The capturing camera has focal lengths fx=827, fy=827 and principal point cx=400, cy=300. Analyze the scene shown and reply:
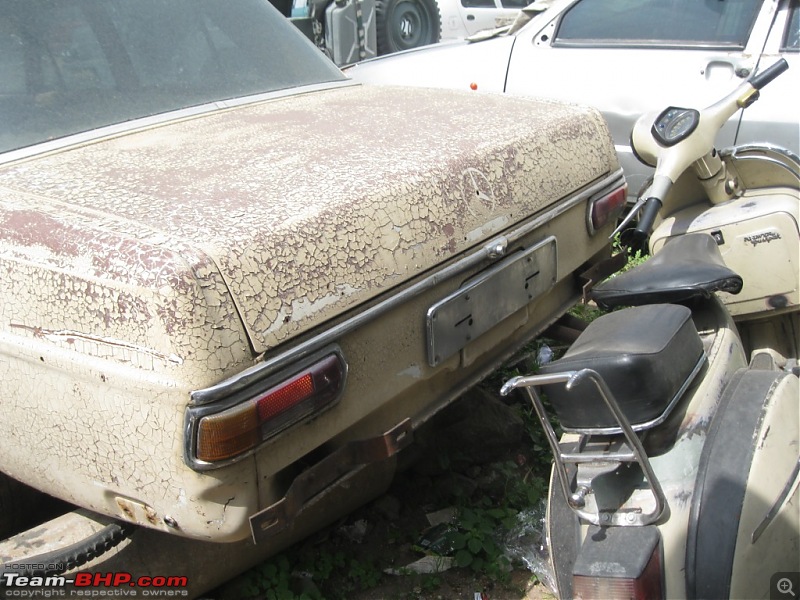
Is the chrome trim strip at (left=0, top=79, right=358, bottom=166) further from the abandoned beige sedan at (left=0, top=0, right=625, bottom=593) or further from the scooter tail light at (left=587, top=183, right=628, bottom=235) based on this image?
the scooter tail light at (left=587, top=183, right=628, bottom=235)

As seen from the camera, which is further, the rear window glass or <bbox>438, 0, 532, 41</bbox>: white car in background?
<bbox>438, 0, 532, 41</bbox>: white car in background

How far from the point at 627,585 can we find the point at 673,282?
3.24 ft

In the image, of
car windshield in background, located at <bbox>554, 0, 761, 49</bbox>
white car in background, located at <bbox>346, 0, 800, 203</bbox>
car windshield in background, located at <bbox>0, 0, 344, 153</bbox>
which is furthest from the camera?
car windshield in background, located at <bbox>554, 0, 761, 49</bbox>

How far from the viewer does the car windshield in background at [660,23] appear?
4.25 metres

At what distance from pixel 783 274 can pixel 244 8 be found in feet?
7.07

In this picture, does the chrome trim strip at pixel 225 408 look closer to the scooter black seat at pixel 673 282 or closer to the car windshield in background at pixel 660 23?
the scooter black seat at pixel 673 282

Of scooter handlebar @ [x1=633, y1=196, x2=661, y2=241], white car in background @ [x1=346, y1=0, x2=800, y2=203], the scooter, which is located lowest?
the scooter

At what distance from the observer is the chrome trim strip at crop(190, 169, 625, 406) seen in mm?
1602

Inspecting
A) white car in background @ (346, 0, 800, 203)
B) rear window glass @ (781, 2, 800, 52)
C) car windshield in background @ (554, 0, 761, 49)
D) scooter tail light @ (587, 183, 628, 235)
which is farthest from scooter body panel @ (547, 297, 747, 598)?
car windshield in background @ (554, 0, 761, 49)

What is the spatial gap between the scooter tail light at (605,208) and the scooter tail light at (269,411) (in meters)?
1.24

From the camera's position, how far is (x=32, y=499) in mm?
2426

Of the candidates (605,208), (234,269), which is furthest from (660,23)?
(234,269)

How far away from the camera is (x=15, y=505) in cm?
239

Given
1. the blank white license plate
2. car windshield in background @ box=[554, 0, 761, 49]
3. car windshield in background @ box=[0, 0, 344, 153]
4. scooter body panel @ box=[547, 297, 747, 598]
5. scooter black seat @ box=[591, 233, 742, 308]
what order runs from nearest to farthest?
scooter body panel @ box=[547, 297, 747, 598] → the blank white license plate → scooter black seat @ box=[591, 233, 742, 308] → car windshield in background @ box=[0, 0, 344, 153] → car windshield in background @ box=[554, 0, 761, 49]
